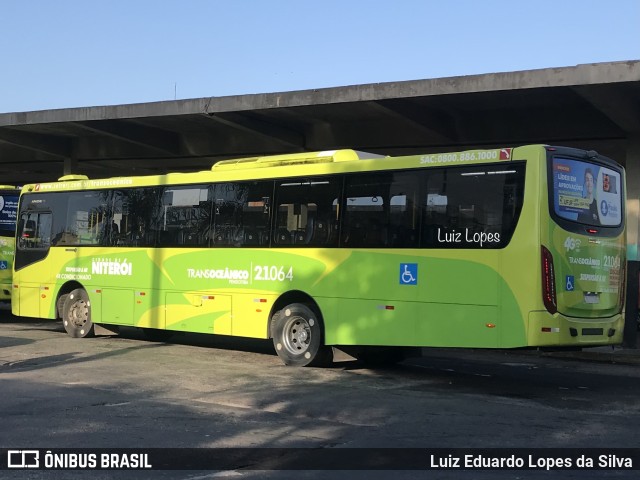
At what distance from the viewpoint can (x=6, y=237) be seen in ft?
68.2

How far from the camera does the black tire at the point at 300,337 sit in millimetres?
12617

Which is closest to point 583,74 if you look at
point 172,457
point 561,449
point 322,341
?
point 322,341

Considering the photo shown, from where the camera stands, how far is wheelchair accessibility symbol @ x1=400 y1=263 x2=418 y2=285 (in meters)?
11.4

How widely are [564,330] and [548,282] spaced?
0.69 meters

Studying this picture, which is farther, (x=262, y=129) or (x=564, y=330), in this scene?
(x=262, y=129)

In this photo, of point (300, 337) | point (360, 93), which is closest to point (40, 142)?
point (360, 93)

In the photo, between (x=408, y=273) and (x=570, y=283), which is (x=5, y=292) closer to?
(x=408, y=273)

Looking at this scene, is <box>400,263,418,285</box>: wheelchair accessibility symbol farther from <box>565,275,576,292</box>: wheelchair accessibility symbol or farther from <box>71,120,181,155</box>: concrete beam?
<box>71,120,181,155</box>: concrete beam

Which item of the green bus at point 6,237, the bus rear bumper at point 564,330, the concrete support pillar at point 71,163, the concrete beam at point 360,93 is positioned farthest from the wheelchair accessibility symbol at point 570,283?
the concrete support pillar at point 71,163

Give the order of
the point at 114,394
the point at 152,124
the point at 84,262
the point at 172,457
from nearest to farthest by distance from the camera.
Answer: the point at 172,457, the point at 114,394, the point at 84,262, the point at 152,124

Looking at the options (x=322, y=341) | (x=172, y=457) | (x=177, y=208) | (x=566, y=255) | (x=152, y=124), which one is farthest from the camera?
(x=152, y=124)

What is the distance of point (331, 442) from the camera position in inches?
294

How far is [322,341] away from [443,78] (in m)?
7.12

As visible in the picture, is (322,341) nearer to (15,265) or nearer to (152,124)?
(15,265)
